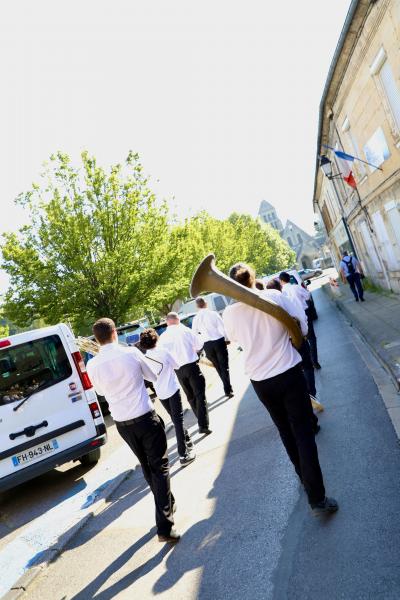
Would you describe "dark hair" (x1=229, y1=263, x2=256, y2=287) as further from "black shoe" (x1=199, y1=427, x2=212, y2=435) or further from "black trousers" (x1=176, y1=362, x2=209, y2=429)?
"black shoe" (x1=199, y1=427, x2=212, y2=435)

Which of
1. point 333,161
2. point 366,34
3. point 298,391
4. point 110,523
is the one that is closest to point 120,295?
A: point 333,161

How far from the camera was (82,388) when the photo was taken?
727cm

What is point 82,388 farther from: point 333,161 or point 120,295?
point 333,161

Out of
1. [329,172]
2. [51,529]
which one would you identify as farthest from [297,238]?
[51,529]

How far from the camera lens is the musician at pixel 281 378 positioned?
3.87 m

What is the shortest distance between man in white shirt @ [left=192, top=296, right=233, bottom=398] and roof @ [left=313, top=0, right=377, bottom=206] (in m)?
7.67

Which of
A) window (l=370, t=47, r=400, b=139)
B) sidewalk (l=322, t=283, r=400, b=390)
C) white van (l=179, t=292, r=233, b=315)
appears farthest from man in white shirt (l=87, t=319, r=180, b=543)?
white van (l=179, t=292, r=233, b=315)

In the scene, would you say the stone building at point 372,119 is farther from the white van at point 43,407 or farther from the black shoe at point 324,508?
the black shoe at point 324,508

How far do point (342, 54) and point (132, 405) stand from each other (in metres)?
12.8

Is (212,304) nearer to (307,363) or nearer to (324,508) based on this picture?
(307,363)

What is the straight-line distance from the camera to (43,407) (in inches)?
275

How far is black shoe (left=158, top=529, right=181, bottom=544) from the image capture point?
4.28 meters

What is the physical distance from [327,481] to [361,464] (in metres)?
0.35

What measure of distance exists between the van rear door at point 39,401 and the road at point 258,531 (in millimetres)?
1196
